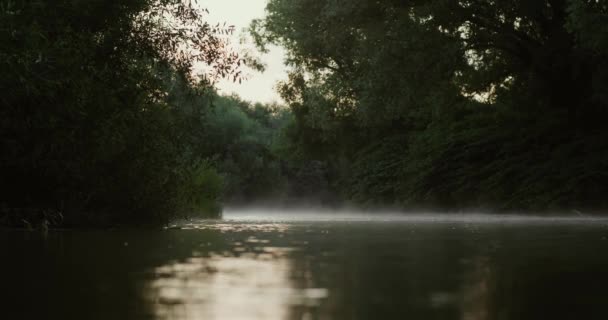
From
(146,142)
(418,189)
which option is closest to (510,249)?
(146,142)

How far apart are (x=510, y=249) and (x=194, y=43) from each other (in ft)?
30.1

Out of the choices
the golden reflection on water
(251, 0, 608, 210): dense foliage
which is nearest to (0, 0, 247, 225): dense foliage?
the golden reflection on water

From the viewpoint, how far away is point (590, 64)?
31094 millimetres

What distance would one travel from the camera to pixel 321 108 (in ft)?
150

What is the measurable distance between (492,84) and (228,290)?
33827mm

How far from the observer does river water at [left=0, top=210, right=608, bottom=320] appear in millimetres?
4777

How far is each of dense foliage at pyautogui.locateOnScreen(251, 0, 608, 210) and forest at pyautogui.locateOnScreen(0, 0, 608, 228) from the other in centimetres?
7

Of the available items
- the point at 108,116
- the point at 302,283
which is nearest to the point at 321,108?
the point at 108,116

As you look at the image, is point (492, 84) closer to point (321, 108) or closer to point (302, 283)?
point (321, 108)

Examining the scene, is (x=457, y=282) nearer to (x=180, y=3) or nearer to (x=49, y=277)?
(x=49, y=277)

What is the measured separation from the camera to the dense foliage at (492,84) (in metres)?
31.3

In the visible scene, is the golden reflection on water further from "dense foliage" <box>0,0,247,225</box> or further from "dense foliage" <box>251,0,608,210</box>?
"dense foliage" <box>251,0,608,210</box>

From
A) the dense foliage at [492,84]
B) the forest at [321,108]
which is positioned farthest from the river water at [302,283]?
the dense foliage at [492,84]

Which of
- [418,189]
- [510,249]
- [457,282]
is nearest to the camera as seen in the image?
[457,282]
